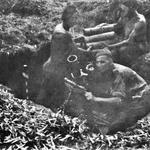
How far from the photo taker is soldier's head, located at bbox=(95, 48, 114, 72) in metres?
8.13

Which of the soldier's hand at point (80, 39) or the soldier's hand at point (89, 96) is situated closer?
the soldier's hand at point (89, 96)

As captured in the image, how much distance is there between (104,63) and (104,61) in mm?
41

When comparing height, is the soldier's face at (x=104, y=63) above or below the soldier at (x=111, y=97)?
above

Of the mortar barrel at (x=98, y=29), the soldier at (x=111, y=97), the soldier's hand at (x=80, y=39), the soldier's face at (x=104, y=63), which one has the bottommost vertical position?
the soldier at (x=111, y=97)

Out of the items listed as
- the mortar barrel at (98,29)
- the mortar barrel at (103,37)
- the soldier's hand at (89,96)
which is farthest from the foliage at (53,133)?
the mortar barrel at (98,29)

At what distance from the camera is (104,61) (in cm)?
816

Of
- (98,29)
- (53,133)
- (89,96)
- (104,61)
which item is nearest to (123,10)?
(98,29)

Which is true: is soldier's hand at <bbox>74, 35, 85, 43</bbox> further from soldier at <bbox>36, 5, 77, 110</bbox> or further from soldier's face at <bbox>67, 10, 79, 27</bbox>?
soldier's face at <bbox>67, 10, 79, 27</bbox>

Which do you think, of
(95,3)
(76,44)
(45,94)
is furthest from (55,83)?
(95,3)

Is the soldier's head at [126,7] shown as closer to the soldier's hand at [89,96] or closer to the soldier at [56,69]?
the soldier at [56,69]

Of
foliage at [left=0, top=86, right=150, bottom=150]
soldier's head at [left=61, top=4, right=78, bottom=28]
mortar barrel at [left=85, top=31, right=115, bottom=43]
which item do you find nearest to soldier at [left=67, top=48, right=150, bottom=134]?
foliage at [left=0, top=86, right=150, bottom=150]

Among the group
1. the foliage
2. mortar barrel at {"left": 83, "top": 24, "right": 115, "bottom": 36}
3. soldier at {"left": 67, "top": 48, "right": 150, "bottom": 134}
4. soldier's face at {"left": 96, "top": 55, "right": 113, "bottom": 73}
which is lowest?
the foliage

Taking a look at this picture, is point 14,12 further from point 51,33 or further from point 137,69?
point 137,69

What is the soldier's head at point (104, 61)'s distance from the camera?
8133 mm
